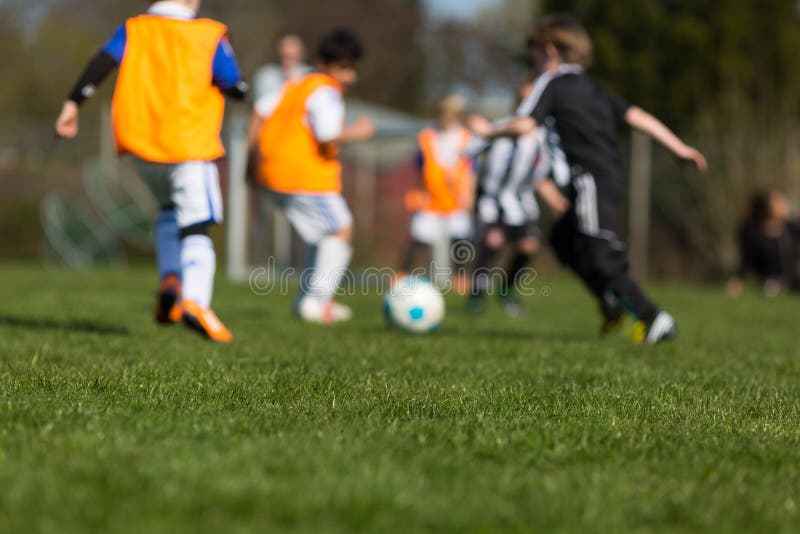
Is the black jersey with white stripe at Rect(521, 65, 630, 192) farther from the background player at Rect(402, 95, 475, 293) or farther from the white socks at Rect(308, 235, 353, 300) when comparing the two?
the background player at Rect(402, 95, 475, 293)

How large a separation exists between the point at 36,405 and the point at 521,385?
176cm

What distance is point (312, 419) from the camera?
10.1ft

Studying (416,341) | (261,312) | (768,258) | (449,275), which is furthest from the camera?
(449,275)

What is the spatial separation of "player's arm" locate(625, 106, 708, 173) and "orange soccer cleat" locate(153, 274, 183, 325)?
2.59 m

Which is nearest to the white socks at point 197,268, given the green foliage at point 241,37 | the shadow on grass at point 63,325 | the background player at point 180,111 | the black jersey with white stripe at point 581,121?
the background player at point 180,111

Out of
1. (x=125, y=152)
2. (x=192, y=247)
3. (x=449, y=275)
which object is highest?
(x=125, y=152)

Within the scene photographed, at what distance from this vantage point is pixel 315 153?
716cm

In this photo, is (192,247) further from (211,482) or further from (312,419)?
(211,482)

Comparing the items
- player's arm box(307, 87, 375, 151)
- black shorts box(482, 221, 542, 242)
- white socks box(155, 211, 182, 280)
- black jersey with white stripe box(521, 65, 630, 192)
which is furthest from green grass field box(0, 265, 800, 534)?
black shorts box(482, 221, 542, 242)

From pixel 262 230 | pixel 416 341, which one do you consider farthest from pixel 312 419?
pixel 262 230

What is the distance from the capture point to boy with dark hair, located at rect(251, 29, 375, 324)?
7.04m

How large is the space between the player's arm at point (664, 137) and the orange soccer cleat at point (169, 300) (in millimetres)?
2585

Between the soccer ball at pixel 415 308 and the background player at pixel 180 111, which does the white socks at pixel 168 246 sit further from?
the soccer ball at pixel 415 308

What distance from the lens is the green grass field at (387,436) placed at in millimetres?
2088
